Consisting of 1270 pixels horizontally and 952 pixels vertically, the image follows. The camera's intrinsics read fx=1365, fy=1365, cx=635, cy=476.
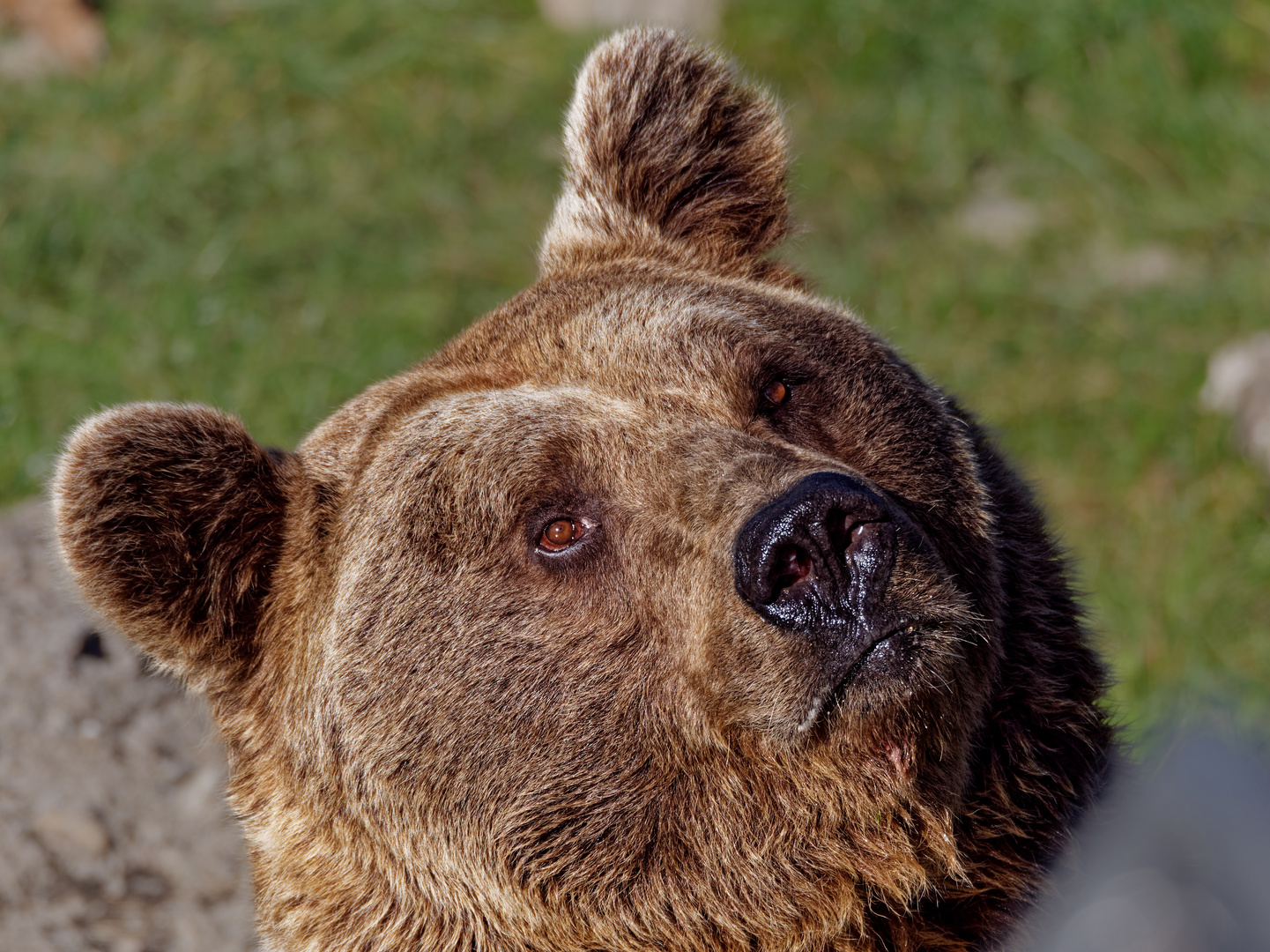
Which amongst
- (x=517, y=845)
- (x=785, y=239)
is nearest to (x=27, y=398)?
(x=785, y=239)

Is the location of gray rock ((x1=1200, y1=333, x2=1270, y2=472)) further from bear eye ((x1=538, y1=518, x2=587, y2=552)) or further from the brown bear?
bear eye ((x1=538, y1=518, x2=587, y2=552))

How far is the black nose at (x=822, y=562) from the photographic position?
275 cm

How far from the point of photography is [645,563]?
10.3 ft

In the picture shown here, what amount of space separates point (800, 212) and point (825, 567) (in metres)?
6.02

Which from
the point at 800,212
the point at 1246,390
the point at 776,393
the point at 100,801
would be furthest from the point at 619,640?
the point at 800,212

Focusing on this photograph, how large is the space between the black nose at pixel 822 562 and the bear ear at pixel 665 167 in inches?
62.5

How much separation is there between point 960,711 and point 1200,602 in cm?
373

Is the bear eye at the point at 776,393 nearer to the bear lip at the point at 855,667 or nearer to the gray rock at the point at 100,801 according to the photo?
the bear lip at the point at 855,667

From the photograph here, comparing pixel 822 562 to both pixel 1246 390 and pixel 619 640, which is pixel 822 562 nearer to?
pixel 619 640

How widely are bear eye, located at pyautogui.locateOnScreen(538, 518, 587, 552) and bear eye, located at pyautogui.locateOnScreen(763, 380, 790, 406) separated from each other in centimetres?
60

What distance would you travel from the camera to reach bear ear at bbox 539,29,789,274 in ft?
13.7

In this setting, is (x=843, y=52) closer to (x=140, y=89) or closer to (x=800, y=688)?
(x=140, y=89)

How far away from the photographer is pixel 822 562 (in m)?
2.76

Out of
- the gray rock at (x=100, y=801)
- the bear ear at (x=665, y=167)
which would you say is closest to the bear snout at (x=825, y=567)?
the bear ear at (x=665, y=167)
